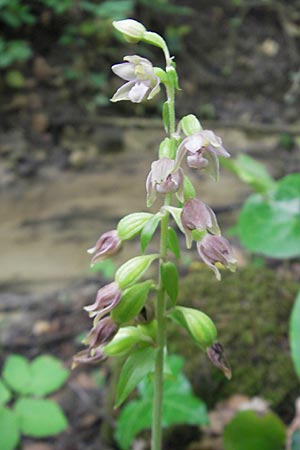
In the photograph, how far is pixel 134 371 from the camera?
37.7 inches

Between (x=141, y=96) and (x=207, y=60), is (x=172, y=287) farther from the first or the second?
(x=207, y=60)

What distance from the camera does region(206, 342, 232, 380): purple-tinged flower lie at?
91 cm

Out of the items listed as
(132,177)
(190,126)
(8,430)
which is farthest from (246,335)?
(132,177)

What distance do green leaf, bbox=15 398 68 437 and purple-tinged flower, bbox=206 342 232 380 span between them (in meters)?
0.72

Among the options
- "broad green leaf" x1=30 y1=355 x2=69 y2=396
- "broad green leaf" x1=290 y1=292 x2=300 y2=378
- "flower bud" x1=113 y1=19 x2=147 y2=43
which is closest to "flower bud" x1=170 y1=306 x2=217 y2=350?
"flower bud" x1=113 y1=19 x2=147 y2=43

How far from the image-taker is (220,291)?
2.18 metres

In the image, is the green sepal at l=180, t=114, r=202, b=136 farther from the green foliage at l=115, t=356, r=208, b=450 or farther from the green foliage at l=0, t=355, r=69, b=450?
the green foliage at l=0, t=355, r=69, b=450

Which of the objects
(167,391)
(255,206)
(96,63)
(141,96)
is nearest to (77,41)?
(96,63)

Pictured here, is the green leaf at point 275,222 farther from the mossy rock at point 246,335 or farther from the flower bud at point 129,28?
the flower bud at point 129,28

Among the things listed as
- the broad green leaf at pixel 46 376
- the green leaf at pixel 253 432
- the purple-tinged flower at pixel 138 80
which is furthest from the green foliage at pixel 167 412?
the purple-tinged flower at pixel 138 80

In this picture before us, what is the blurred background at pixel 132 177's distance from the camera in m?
1.98

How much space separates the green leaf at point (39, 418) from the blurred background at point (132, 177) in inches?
14.9

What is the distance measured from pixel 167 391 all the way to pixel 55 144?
9.35 ft

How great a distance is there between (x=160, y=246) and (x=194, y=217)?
0.41 ft
